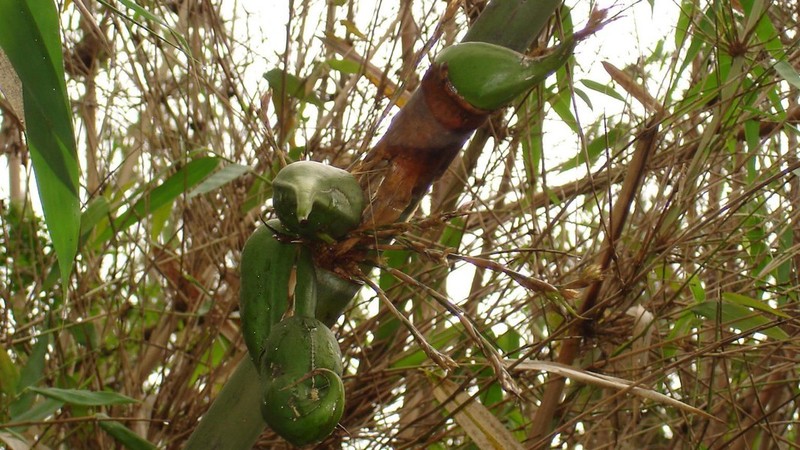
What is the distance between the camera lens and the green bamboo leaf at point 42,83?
44cm

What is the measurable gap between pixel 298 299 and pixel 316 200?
48 millimetres

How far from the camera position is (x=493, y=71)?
385 millimetres

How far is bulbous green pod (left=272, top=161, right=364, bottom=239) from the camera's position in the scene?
1.23 feet

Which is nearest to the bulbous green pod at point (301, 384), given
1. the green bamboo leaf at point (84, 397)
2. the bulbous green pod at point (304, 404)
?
the bulbous green pod at point (304, 404)

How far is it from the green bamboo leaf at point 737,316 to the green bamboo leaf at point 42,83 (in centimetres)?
53

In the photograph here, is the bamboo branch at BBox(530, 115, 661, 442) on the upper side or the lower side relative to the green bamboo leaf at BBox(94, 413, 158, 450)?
lower

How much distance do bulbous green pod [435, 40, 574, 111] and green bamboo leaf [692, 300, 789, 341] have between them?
0.42 metres

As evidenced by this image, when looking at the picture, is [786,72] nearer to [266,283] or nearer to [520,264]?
[520,264]

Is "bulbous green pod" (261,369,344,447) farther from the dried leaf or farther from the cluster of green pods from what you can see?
the dried leaf

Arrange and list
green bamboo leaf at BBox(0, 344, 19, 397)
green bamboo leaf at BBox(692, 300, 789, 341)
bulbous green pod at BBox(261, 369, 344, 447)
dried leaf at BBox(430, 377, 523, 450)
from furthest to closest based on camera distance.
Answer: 1. green bamboo leaf at BBox(0, 344, 19, 397)
2. green bamboo leaf at BBox(692, 300, 789, 341)
3. dried leaf at BBox(430, 377, 523, 450)
4. bulbous green pod at BBox(261, 369, 344, 447)

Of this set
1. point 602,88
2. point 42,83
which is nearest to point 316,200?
point 42,83

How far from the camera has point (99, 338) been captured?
109cm

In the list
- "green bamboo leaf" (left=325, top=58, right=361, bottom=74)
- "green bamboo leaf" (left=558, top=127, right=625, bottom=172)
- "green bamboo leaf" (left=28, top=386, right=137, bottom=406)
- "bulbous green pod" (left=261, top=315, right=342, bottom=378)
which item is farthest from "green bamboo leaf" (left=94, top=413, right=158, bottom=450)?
"green bamboo leaf" (left=558, top=127, right=625, bottom=172)

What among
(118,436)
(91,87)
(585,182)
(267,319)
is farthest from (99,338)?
(267,319)
